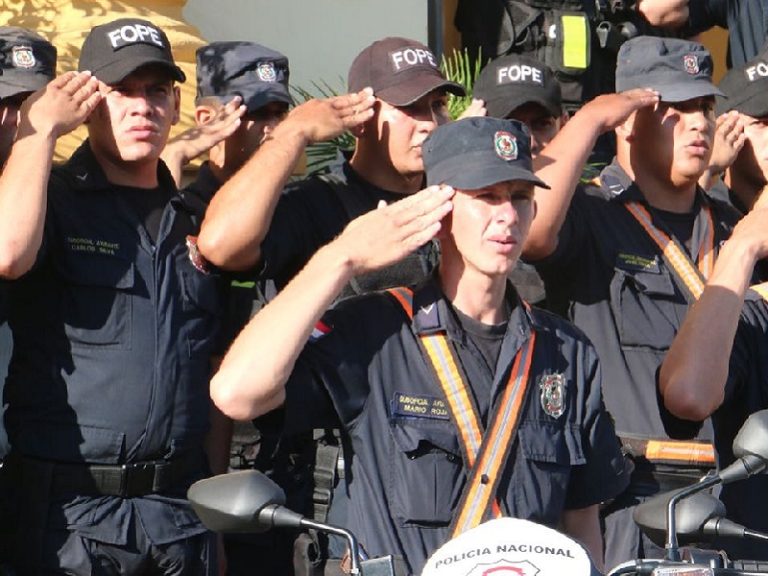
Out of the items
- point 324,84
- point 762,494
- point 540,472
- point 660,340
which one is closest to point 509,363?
point 540,472

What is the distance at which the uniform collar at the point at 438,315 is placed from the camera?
4379 millimetres

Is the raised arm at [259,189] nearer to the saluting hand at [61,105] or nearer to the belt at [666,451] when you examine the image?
the saluting hand at [61,105]

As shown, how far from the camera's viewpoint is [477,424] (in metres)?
4.26

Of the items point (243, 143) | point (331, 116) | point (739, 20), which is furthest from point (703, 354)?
point (739, 20)

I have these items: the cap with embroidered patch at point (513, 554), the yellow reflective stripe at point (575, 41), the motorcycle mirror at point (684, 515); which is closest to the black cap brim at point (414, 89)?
the motorcycle mirror at point (684, 515)

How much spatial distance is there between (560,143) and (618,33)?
3568 millimetres

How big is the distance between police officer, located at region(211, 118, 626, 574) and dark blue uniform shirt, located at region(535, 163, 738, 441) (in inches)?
30.7

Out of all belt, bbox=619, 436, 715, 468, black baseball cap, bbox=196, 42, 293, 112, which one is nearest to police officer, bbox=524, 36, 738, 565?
belt, bbox=619, 436, 715, 468

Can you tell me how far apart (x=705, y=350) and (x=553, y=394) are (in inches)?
34.4

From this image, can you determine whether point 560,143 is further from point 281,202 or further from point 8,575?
point 8,575

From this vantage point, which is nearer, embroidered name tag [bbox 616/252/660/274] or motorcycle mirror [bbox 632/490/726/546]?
motorcycle mirror [bbox 632/490/726/546]

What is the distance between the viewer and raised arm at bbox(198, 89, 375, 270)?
5.08m

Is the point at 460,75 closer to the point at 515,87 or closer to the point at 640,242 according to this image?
the point at 515,87

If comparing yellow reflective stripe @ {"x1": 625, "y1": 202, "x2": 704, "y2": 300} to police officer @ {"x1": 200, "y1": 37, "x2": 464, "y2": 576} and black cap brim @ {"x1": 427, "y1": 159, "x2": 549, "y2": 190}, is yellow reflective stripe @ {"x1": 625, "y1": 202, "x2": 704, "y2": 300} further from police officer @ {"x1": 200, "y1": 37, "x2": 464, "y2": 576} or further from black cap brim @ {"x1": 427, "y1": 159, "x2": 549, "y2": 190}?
black cap brim @ {"x1": 427, "y1": 159, "x2": 549, "y2": 190}
